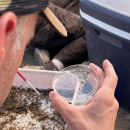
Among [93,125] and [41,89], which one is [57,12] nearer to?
[41,89]

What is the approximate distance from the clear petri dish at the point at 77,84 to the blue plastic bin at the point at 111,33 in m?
0.12

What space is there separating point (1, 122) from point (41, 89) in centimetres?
26

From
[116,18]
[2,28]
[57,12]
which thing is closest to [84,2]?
[116,18]

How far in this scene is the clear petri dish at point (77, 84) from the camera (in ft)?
3.48

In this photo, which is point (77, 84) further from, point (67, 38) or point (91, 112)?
point (67, 38)

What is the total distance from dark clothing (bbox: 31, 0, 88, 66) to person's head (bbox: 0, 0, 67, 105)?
101 centimetres

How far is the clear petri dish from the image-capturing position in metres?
1.06

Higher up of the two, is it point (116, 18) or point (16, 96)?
point (116, 18)

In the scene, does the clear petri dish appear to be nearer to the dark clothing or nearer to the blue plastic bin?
the blue plastic bin

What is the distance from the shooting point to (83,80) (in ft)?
3.76

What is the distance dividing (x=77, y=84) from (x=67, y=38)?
0.64 meters

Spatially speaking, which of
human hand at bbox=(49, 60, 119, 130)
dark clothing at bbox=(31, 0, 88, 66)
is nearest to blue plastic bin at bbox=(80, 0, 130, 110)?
human hand at bbox=(49, 60, 119, 130)

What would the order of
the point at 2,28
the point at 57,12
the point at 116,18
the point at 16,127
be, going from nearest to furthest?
1. the point at 2,28
2. the point at 116,18
3. the point at 16,127
4. the point at 57,12

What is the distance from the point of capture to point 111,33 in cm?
109
